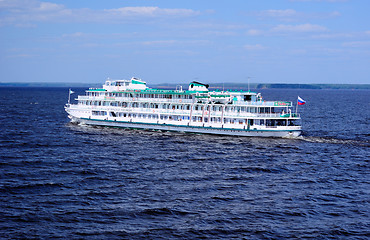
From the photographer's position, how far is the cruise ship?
6347cm

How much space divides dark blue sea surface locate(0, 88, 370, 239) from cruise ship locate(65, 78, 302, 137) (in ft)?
11.0

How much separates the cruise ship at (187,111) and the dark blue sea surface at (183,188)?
3350 millimetres

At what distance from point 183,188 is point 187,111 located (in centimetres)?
3333

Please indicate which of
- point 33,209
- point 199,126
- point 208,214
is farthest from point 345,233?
point 199,126

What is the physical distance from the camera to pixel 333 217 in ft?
99.0

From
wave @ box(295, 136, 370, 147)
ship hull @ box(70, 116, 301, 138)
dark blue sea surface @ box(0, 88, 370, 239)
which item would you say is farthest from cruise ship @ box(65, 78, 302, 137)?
dark blue sea surface @ box(0, 88, 370, 239)

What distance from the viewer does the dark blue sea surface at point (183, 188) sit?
91.0ft

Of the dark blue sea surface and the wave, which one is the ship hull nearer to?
the wave

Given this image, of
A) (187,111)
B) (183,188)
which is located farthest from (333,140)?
(183,188)

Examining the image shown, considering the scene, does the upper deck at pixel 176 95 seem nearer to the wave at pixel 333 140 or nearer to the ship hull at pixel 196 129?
the ship hull at pixel 196 129

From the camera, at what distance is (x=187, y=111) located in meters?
68.9

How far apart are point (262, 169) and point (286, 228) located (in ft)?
53.1

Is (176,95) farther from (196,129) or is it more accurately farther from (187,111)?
(196,129)

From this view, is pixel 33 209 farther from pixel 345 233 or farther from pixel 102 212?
pixel 345 233
